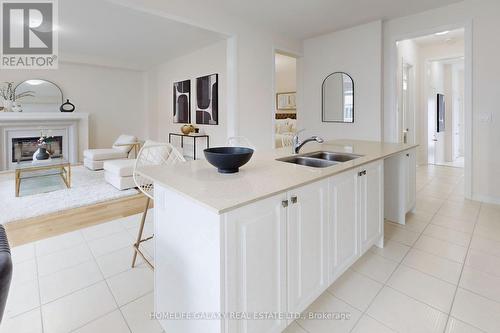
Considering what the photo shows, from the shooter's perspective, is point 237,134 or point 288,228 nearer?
point 288,228

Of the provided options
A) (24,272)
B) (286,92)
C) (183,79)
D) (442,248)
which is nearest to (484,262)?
(442,248)

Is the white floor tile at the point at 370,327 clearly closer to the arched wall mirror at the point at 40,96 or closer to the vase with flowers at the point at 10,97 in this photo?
the vase with flowers at the point at 10,97

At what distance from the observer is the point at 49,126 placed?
625 centimetres

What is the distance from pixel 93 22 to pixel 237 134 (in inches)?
113

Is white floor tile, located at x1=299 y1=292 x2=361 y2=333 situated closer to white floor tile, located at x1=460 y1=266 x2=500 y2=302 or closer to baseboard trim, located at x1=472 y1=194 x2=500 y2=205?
white floor tile, located at x1=460 y1=266 x2=500 y2=302

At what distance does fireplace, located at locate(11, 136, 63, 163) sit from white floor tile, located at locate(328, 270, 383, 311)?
6300mm

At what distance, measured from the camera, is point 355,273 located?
2.02 metres

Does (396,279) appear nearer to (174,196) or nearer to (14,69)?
(174,196)

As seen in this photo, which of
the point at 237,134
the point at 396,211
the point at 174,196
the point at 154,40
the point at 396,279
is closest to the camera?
the point at 174,196

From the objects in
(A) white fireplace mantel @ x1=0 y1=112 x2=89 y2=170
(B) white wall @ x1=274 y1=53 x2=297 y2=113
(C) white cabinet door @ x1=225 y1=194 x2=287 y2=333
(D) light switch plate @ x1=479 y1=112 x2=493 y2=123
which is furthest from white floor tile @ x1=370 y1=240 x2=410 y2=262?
(A) white fireplace mantel @ x1=0 y1=112 x2=89 y2=170

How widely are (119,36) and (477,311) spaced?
601 cm

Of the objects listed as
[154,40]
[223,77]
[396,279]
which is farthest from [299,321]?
[154,40]

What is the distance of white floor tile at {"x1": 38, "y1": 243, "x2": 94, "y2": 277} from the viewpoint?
2102mm

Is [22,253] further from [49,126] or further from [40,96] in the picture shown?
[40,96]
